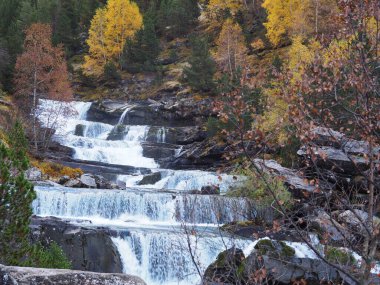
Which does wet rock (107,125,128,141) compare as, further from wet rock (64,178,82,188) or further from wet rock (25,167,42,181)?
wet rock (64,178,82,188)

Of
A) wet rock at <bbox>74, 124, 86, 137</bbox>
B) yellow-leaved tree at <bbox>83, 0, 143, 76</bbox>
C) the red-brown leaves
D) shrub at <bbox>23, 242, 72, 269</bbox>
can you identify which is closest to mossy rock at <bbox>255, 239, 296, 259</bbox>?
shrub at <bbox>23, 242, 72, 269</bbox>

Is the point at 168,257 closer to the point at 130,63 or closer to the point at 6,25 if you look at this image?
the point at 130,63

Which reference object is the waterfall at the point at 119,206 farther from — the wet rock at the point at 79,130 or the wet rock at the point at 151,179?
the wet rock at the point at 79,130

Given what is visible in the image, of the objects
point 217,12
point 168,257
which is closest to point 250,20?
point 217,12

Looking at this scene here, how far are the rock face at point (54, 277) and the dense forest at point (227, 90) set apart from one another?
1.41 m

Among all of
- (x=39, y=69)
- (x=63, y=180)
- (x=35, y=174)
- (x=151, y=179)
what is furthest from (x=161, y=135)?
(x=35, y=174)

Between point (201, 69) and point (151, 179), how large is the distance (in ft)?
47.6

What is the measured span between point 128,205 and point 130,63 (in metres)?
29.3

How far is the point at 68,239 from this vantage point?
13.0 metres

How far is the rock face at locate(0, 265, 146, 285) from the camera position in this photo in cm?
254

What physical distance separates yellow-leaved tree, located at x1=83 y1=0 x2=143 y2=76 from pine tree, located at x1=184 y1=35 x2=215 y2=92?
13.9 meters

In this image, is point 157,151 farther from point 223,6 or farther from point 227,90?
point 223,6

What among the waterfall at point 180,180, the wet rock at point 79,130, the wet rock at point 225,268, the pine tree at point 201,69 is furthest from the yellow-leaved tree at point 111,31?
the wet rock at point 225,268

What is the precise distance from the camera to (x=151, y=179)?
24000 mm
